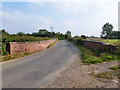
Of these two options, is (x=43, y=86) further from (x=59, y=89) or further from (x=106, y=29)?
(x=106, y=29)

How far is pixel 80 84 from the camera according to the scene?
3496mm

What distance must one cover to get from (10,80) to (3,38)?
6211mm

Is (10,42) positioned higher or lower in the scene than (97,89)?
higher

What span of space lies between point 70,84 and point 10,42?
7.78 meters

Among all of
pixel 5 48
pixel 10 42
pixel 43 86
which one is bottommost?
pixel 43 86

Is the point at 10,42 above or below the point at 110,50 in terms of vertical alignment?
above

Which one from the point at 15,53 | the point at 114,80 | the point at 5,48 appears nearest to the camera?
the point at 114,80

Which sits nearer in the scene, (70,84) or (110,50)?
(70,84)

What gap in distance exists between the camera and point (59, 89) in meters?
3.23

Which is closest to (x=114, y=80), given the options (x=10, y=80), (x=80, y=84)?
(x=80, y=84)

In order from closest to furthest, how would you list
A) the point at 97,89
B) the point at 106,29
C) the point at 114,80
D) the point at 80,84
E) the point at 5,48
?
the point at 97,89 → the point at 80,84 → the point at 114,80 → the point at 5,48 → the point at 106,29

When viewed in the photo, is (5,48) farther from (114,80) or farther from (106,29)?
(106,29)

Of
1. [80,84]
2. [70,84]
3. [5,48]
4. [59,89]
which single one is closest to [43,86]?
[59,89]

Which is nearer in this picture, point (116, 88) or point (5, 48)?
point (116, 88)
